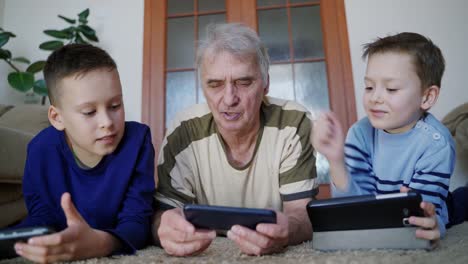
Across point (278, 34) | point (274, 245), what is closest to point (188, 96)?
point (278, 34)

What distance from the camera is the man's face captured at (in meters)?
1.00

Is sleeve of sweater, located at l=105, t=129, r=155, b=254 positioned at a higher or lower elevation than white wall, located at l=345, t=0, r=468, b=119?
lower

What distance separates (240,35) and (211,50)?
0.09 metres

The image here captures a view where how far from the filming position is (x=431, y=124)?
38.0 inches

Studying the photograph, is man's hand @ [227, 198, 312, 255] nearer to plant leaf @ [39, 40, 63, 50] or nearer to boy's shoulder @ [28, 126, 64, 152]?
boy's shoulder @ [28, 126, 64, 152]

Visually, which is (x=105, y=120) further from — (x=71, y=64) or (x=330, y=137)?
(x=330, y=137)

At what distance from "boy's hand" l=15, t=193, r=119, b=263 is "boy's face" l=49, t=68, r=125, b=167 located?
9.6 inches

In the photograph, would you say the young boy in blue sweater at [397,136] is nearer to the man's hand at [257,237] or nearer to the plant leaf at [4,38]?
the man's hand at [257,237]

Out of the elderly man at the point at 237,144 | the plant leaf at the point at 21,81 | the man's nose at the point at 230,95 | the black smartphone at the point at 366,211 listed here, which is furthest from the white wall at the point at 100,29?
the black smartphone at the point at 366,211

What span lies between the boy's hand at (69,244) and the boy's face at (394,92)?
721mm

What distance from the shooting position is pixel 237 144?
1.10 metres

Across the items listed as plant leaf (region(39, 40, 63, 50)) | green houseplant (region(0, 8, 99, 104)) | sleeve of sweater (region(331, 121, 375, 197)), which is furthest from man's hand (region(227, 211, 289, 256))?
plant leaf (region(39, 40, 63, 50))

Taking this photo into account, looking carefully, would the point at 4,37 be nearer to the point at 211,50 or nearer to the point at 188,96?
the point at 188,96

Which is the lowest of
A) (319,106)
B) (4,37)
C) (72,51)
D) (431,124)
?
(431,124)
